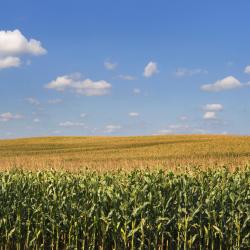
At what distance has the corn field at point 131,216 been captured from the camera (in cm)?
1117

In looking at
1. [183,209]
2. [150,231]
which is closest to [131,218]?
[150,231]

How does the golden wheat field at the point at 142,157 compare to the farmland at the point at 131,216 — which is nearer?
the farmland at the point at 131,216

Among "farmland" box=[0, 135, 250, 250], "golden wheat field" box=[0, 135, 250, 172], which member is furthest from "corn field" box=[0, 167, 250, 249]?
"golden wheat field" box=[0, 135, 250, 172]

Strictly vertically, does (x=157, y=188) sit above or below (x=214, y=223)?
above

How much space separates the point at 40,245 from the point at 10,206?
1453 millimetres

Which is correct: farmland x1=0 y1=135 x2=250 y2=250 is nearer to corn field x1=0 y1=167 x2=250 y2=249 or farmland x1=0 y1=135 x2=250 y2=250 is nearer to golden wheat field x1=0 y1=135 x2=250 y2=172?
corn field x1=0 y1=167 x2=250 y2=249

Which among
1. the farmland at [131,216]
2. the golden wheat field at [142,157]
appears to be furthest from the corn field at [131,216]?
the golden wheat field at [142,157]

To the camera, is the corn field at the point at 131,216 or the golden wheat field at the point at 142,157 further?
the golden wheat field at the point at 142,157

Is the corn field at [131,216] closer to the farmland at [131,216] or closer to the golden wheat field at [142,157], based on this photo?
the farmland at [131,216]

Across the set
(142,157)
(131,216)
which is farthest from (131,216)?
(142,157)

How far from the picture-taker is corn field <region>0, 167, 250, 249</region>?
440 inches

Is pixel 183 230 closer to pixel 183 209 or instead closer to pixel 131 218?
pixel 183 209

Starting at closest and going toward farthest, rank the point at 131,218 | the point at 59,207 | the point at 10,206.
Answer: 1. the point at 131,218
2. the point at 59,207
3. the point at 10,206

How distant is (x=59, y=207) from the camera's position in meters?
11.9
